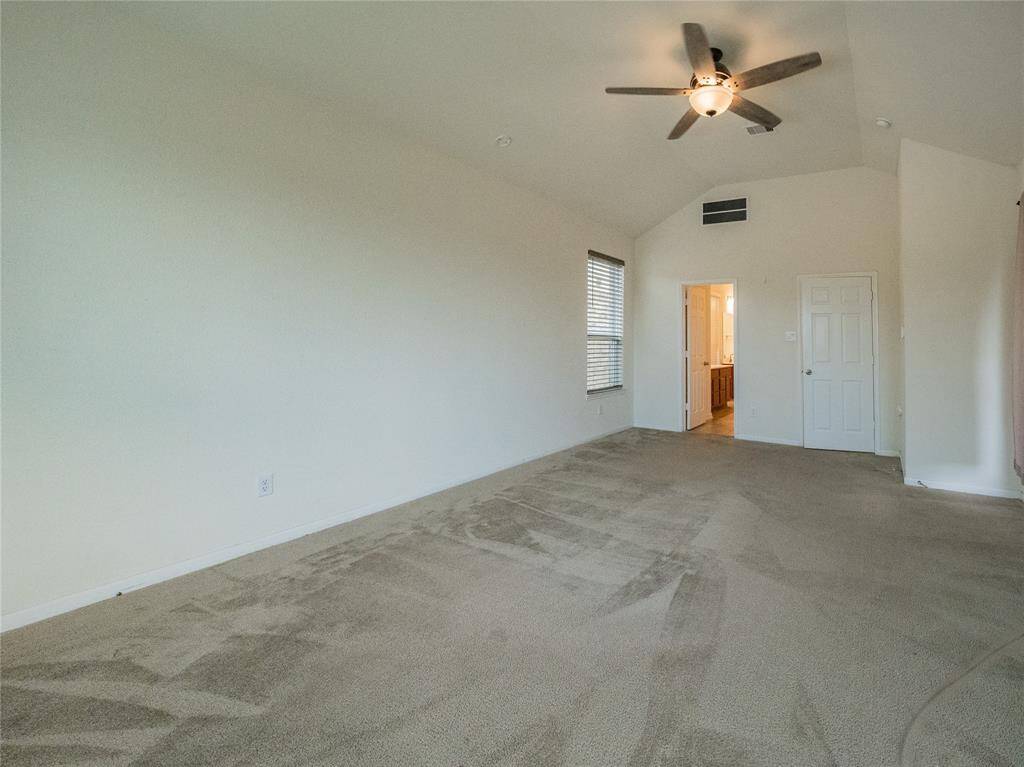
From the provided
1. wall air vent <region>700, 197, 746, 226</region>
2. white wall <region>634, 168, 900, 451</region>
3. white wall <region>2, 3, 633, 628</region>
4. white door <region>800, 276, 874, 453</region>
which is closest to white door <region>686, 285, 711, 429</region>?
white wall <region>634, 168, 900, 451</region>

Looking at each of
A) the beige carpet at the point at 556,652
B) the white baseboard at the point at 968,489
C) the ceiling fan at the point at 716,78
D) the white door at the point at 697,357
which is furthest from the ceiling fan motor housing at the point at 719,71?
the white door at the point at 697,357

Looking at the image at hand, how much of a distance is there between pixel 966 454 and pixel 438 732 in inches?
182

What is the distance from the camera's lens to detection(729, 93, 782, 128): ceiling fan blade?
3.21 meters

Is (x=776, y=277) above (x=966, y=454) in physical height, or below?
above

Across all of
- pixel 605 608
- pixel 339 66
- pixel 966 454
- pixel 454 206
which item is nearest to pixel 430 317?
pixel 454 206

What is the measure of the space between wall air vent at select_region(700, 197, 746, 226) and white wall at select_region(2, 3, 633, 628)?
3684 millimetres

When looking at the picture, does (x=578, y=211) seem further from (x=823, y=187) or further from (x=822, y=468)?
(x=822, y=468)

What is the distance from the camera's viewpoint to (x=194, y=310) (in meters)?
2.59

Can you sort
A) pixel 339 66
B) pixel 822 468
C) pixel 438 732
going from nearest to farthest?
1. pixel 438 732
2. pixel 339 66
3. pixel 822 468

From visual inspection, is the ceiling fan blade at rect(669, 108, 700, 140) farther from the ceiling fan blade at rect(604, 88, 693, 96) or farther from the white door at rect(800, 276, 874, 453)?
the white door at rect(800, 276, 874, 453)

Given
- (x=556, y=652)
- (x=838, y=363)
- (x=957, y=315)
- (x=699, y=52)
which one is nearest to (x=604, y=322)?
(x=838, y=363)

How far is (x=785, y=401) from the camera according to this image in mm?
6035

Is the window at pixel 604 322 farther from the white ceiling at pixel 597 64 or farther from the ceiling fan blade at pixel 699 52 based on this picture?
the ceiling fan blade at pixel 699 52

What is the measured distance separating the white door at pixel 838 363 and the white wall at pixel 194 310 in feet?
14.2
